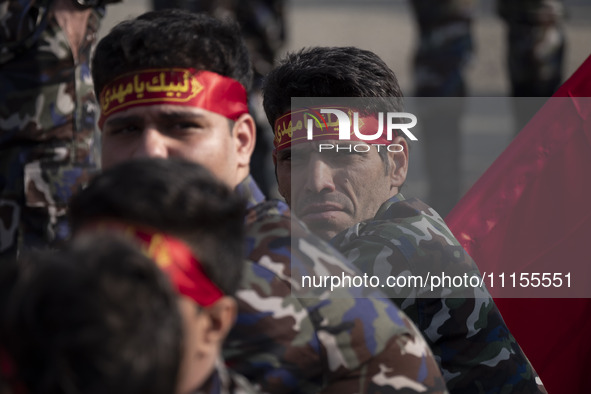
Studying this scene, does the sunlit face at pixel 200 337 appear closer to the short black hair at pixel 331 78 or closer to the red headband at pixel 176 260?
the red headband at pixel 176 260

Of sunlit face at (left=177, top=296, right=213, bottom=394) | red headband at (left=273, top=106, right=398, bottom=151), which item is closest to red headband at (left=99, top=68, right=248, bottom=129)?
red headband at (left=273, top=106, right=398, bottom=151)

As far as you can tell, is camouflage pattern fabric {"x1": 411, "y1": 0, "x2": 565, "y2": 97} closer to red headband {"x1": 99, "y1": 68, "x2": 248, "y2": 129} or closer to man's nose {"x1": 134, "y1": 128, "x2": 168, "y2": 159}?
red headband {"x1": 99, "y1": 68, "x2": 248, "y2": 129}

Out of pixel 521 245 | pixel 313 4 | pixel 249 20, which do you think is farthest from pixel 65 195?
pixel 313 4

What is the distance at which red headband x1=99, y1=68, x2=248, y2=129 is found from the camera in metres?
2.64

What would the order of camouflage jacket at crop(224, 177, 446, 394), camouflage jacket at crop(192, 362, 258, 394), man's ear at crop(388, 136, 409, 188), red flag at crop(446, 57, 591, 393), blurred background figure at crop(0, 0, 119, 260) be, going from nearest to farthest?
1. camouflage jacket at crop(192, 362, 258, 394)
2. camouflage jacket at crop(224, 177, 446, 394)
3. man's ear at crop(388, 136, 409, 188)
4. red flag at crop(446, 57, 591, 393)
5. blurred background figure at crop(0, 0, 119, 260)

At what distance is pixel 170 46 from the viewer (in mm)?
2689

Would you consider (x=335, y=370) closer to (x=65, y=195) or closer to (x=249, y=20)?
(x=65, y=195)

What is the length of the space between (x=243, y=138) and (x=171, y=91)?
0.23 metres

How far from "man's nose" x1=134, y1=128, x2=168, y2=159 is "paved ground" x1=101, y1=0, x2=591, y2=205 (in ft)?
16.9

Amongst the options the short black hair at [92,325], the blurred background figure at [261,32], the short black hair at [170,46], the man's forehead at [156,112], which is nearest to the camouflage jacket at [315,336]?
the short black hair at [92,325]

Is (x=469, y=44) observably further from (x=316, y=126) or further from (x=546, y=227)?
(x=316, y=126)

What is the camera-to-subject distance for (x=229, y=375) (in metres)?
1.68

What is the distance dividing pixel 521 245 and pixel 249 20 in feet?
11.3

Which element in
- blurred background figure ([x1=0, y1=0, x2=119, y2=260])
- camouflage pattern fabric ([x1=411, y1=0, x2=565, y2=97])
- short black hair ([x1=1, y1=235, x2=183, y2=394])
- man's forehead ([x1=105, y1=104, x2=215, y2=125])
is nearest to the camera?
short black hair ([x1=1, y1=235, x2=183, y2=394])
